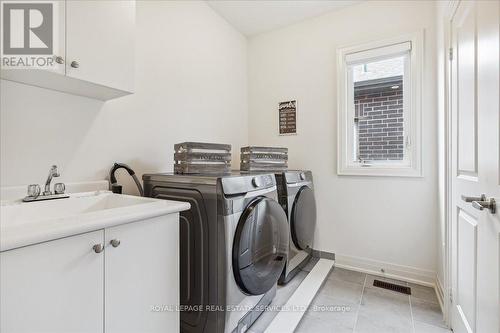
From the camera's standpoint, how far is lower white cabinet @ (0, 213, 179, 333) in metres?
0.70

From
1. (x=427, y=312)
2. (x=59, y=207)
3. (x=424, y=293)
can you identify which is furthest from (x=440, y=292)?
(x=59, y=207)

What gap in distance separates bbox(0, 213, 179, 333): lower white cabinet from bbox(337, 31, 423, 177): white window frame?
1926 millimetres

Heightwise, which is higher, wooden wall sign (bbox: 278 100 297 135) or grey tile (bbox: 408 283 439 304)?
wooden wall sign (bbox: 278 100 297 135)

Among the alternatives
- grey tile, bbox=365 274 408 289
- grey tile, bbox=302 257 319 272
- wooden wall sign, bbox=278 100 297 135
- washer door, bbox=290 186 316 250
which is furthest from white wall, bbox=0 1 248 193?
grey tile, bbox=365 274 408 289

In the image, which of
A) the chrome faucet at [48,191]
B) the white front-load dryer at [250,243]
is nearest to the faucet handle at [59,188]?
the chrome faucet at [48,191]

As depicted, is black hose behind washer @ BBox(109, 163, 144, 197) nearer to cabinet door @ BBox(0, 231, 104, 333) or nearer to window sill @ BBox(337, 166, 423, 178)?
cabinet door @ BBox(0, 231, 104, 333)

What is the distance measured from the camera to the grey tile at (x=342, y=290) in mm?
1918

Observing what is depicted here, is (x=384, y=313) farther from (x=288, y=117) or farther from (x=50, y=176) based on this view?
(x=50, y=176)

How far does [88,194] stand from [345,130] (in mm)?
2244

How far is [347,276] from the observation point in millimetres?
2295

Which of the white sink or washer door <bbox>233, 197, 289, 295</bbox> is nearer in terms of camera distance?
the white sink

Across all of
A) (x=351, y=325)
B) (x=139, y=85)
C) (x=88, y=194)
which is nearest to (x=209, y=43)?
(x=139, y=85)

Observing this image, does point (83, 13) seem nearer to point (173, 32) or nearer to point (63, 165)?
point (63, 165)

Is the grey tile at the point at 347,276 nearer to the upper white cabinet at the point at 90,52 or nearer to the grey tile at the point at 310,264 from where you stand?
the grey tile at the point at 310,264
